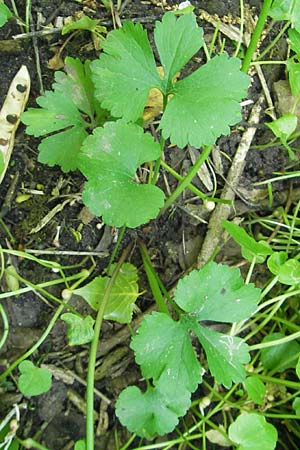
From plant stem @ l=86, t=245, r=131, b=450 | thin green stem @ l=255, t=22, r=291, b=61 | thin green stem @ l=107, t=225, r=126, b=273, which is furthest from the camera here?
thin green stem @ l=255, t=22, r=291, b=61

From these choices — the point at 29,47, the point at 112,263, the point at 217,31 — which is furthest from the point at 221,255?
the point at 29,47

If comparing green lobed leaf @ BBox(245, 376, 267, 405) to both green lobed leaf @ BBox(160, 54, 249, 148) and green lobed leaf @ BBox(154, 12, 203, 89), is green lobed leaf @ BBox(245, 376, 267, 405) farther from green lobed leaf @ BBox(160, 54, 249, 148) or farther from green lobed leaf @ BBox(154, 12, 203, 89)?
green lobed leaf @ BBox(154, 12, 203, 89)

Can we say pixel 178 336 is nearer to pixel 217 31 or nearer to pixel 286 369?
pixel 286 369

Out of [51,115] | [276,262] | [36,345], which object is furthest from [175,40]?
[36,345]

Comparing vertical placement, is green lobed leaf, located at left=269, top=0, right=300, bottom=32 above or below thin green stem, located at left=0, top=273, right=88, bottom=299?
above

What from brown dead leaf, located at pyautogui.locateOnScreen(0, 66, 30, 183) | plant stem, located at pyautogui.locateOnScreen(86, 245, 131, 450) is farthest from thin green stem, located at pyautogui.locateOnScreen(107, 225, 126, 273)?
brown dead leaf, located at pyautogui.locateOnScreen(0, 66, 30, 183)

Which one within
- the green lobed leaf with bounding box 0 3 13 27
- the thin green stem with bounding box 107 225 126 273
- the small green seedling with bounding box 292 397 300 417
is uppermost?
the green lobed leaf with bounding box 0 3 13 27

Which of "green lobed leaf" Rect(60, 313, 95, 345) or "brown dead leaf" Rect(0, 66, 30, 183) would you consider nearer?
"green lobed leaf" Rect(60, 313, 95, 345)
